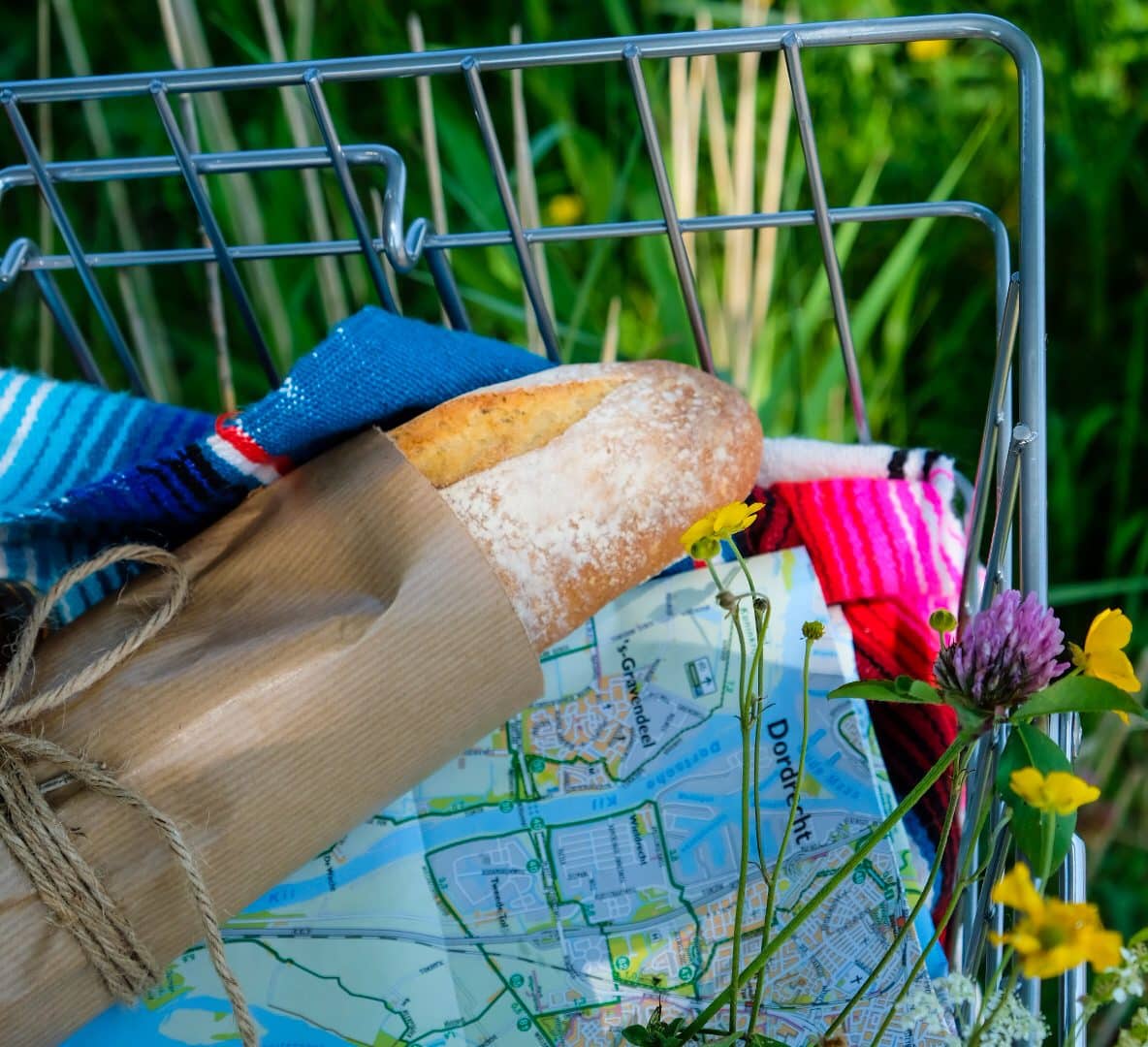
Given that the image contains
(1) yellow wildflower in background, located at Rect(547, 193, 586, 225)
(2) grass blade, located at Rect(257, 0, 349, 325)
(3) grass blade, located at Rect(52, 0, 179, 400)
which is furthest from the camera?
(1) yellow wildflower in background, located at Rect(547, 193, 586, 225)

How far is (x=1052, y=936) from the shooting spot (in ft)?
1.26

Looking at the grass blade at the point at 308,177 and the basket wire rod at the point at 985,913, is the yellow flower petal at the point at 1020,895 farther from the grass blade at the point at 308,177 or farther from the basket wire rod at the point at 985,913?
the grass blade at the point at 308,177

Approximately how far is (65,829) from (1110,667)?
18.1 inches

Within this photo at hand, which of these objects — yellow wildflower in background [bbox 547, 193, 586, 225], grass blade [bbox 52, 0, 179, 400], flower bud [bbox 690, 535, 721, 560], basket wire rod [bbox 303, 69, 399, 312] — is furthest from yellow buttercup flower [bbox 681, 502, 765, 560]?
yellow wildflower in background [bbox 547, 193, 586, 225]

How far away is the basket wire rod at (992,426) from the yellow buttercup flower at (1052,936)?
28cm

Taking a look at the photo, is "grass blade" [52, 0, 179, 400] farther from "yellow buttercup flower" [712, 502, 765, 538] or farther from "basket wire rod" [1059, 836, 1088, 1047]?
"basket wire rod" [1059, 836, 1088, 1047]

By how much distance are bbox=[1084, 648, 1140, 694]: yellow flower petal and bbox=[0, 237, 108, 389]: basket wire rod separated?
64cm

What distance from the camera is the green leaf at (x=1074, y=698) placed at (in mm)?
452

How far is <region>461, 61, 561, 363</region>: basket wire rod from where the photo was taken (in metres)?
0.67

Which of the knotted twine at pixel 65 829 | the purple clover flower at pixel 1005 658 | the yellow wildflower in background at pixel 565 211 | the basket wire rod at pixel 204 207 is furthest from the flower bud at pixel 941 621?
the yellow wildflower in background at pixel 565 211

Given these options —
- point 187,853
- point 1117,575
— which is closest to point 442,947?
point 187,853

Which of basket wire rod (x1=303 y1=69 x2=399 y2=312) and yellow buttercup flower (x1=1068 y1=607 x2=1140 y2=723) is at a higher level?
basket wire rod (x1=303 y1=69 x2=399 y2=312)

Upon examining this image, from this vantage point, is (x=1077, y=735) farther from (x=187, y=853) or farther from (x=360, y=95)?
(x=360, y=95)

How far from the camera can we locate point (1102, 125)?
1336 millimetres
